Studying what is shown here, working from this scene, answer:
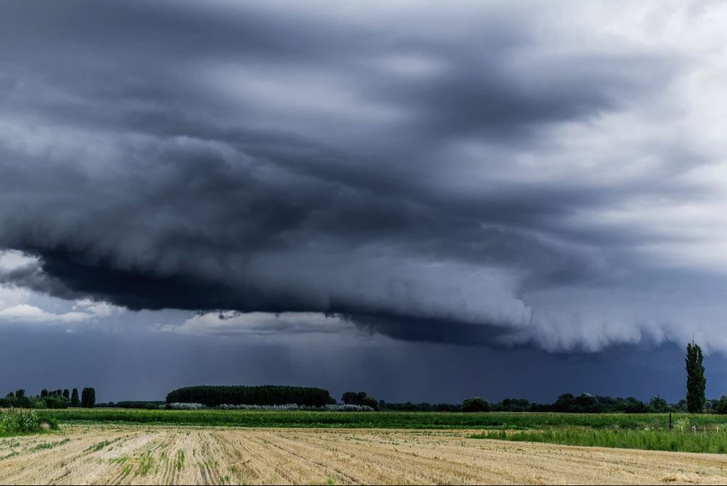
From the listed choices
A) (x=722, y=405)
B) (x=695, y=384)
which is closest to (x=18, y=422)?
(x=722, y=405)

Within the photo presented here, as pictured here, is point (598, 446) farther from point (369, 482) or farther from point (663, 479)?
point (369, 482)

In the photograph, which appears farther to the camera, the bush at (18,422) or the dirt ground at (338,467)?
the bush at (18,422)

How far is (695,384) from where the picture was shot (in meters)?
150

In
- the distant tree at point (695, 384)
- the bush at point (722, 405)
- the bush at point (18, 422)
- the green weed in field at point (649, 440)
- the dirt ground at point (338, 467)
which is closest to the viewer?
the dirt ground at point (338, 467)

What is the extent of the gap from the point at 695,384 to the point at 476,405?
4848 cm

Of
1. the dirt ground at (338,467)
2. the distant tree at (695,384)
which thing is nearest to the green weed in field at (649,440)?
the dirt ground at (338,467)

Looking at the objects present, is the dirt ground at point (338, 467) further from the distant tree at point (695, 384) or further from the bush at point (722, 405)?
the distant tree at point (695, 384)

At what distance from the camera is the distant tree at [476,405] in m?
178

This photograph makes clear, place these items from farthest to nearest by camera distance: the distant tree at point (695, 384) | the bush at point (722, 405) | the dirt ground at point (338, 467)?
the distant tree at point (695, 384)
the bush at point (722, 405)
the dirt ground at point (338, 467)

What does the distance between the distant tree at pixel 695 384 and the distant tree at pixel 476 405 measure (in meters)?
44.3

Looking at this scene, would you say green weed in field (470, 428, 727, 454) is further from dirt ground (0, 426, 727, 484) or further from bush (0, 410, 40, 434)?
bush (0, 410, 40, 434)

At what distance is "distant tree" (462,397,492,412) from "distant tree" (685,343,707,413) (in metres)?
44.3

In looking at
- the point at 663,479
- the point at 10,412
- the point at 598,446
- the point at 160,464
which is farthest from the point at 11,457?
the point at 10,412

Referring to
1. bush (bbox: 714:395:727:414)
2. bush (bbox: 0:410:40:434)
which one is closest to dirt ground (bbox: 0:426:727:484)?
bush (bbox: 0:410:40:434)
